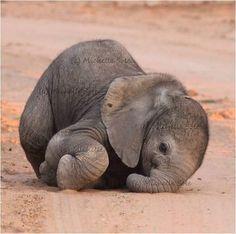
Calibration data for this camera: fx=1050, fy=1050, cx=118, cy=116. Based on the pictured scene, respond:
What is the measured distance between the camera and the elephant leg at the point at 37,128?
9383 mm

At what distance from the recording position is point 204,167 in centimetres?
1071

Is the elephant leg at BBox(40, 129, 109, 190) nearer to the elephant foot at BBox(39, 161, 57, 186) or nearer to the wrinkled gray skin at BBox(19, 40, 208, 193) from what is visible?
the wrinkled gray skin at BBox(19, 40, 208, 193)

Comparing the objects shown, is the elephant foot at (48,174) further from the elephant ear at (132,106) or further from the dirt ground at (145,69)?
the elephant ear at (132,106)

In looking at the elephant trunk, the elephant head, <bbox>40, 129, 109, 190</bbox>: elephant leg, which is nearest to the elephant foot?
<bbox>40, 129, 109, 190</bbox>: elephant leg

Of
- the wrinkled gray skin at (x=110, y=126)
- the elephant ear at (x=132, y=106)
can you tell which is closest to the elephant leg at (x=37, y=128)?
the wrinkled gray skin at (x=110, y=126)

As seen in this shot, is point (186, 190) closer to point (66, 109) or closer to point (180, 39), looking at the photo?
point (66, 109)

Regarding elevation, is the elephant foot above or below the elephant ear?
below

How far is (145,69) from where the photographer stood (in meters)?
20.0

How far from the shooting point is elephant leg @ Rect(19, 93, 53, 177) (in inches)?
369

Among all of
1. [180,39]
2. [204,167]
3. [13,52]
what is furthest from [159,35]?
[204,167]

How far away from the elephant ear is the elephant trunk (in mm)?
328

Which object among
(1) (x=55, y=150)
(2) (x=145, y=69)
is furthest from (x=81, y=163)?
(2) (x=145, y=69)

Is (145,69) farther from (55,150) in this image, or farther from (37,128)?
(55,150)

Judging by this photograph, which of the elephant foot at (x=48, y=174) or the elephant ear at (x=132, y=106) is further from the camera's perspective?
the elephant foot at (x=48, y=174)
